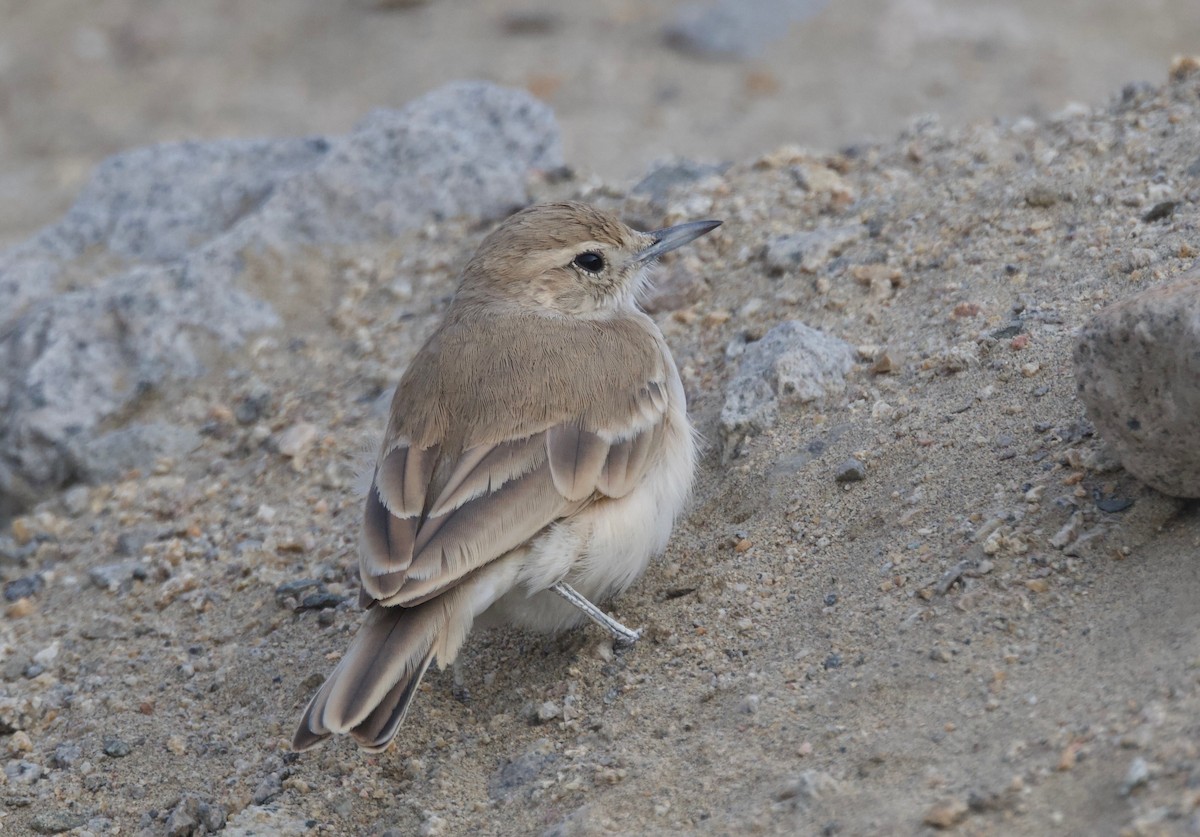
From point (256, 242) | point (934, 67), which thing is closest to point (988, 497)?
point (256, 242)

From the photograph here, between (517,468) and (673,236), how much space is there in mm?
1739

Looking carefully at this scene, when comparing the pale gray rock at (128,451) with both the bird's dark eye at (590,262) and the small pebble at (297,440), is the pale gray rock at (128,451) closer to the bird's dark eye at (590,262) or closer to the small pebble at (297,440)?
the small pebble at (297,440)

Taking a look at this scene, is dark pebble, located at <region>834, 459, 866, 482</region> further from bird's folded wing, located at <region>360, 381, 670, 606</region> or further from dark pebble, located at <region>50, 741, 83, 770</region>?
dark pebble, located at <region>50, 741, 83, 770</region>

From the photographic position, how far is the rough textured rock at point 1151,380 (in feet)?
13.4

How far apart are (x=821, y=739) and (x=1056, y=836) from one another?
0.92 meters

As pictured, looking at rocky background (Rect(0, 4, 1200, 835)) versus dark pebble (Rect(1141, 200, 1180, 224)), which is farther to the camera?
dark pebble (Rect(1141, 200, 1180, 224))

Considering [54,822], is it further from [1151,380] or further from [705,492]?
[1151,380]

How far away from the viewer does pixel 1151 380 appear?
422 cm

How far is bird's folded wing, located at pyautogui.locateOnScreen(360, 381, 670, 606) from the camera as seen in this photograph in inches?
191

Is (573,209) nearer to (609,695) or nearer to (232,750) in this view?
(609,695)

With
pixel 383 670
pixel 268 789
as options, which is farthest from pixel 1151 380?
pixel 268 789

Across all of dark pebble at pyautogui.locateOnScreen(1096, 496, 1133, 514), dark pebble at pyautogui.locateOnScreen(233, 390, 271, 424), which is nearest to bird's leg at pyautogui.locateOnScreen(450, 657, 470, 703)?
dark pebble at pyautogui.locateOnScreen(1096, 496, 1133, 514)

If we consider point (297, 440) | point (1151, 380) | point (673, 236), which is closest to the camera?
point (1151, 380)

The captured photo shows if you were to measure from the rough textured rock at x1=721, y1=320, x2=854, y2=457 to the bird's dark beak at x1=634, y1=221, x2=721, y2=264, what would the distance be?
0.62 metres
